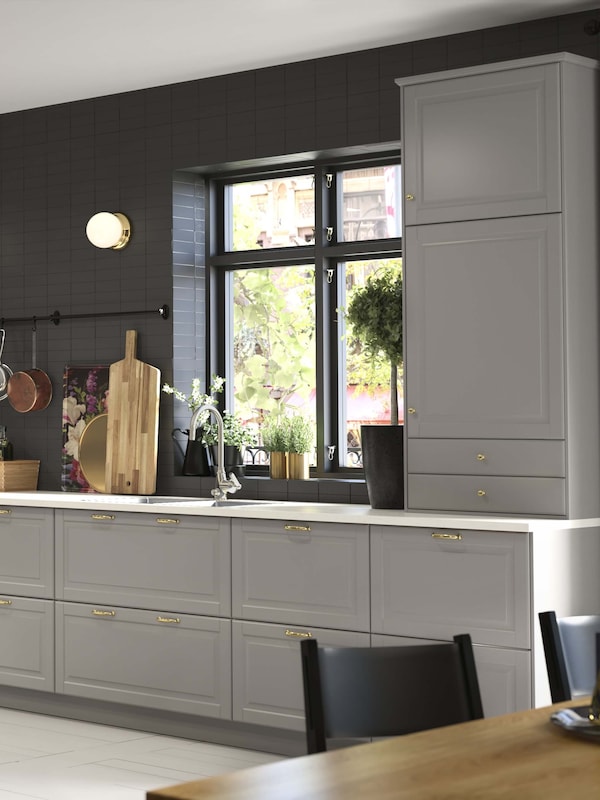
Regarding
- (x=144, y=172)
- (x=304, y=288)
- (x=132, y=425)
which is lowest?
(x=132, y=425)

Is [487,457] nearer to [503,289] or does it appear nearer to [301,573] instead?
[503,289]

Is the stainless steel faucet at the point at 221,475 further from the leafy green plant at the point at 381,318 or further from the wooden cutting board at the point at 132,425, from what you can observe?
the leafy green plant at the point at 381,318

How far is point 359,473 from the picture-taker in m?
5.20

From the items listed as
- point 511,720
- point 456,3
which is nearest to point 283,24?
point 456,3

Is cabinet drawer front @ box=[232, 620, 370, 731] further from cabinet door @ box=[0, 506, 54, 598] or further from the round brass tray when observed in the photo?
the round brass tray

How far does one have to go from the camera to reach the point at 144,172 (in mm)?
5617

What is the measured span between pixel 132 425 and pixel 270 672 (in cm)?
152

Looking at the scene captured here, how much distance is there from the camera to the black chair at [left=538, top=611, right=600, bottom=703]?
2.43 m

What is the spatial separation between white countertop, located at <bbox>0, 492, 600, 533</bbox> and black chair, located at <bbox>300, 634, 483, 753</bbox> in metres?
1.67

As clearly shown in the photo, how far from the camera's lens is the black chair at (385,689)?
2141 millimetres

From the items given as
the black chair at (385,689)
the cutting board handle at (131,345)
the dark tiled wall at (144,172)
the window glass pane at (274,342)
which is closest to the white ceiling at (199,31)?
the dark tiled wall at (144,172)

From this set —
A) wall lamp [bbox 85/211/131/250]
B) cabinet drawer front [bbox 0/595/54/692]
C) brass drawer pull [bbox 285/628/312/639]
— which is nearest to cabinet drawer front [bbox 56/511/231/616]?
cabinet drawer front [bbox 0/595/54/692]

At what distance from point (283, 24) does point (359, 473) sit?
5.99 ft

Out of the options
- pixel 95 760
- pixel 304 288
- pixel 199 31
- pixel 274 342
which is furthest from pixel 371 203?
pixel 95 760
